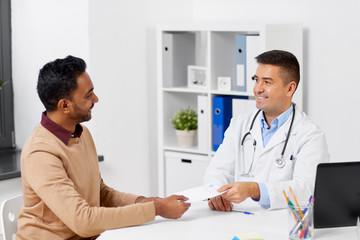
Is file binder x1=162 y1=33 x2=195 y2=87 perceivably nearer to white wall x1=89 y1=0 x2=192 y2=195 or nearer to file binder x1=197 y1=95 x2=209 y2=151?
white wall x1=89 y1=0 x2=192 y2=195

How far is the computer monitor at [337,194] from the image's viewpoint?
6.44 feet

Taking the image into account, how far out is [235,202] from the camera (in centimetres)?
230

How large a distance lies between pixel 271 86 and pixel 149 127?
1.73 m

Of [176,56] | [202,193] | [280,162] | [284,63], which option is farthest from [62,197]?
[176,56]

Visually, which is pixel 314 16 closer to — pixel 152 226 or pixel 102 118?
pixel 102 118

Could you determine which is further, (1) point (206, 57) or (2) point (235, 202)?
(1) point (206, 57)

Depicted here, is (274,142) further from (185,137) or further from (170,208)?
(185,137)

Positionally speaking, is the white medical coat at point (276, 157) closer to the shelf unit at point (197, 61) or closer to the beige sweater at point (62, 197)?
the beige sweater at point (62, 197)

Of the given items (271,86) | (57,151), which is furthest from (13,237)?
(271,86)

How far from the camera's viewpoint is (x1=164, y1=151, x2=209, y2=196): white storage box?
4.06 m

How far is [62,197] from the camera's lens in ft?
7.05

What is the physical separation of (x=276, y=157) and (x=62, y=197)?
0.93 meters

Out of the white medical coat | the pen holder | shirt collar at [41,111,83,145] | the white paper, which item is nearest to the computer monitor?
the pen holder

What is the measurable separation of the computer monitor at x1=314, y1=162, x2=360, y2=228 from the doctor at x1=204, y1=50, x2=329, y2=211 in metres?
0.33
